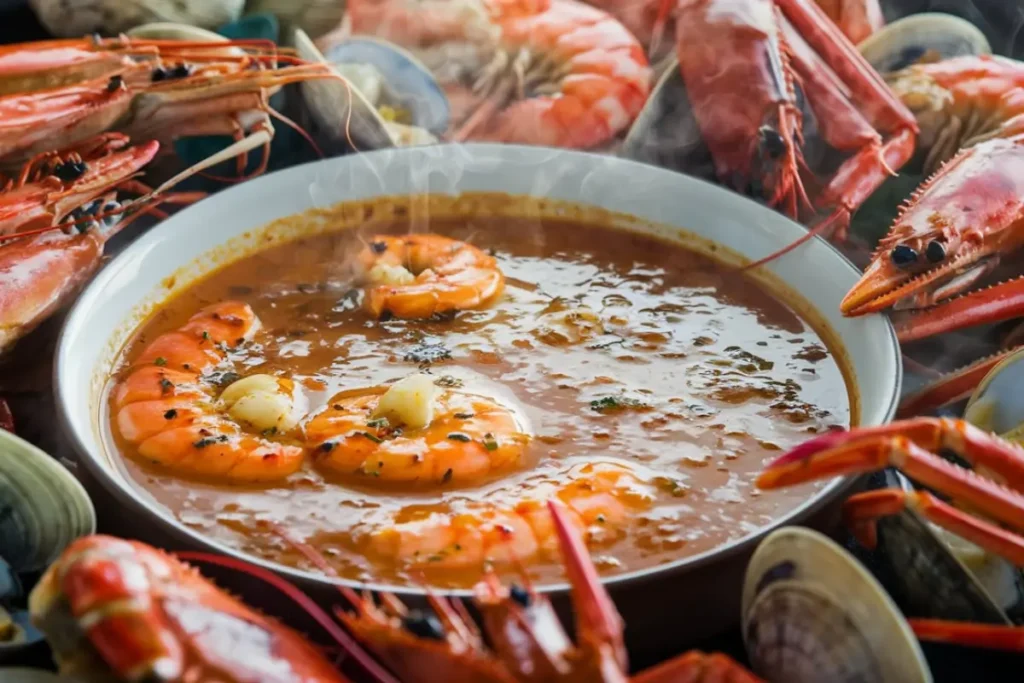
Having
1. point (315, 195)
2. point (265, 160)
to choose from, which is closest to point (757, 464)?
point (315, 195)

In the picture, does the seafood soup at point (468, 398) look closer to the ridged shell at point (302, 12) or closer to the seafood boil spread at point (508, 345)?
the seafood boil spread at point (508, 345)

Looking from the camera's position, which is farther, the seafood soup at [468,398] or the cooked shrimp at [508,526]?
the seafood soup at [468,398]

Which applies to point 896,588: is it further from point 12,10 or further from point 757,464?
point 12,10

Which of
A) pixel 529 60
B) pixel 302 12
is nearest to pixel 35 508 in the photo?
pixel 302 12

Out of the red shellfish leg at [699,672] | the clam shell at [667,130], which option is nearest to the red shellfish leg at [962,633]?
the red shellfish leg at [699,672]

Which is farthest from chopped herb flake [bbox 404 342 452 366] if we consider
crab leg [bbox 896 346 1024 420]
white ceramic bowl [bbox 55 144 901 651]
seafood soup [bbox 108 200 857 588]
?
crab leg [bbox 896 346 1024 420]

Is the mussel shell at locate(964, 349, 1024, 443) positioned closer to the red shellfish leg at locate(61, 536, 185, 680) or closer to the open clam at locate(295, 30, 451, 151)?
the red shellfish leg at locate(61, 536, 185, 680)
